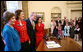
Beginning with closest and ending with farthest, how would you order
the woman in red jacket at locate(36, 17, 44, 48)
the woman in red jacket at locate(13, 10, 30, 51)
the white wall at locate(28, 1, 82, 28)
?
the woman in red jacket at locate(13, 10, 30, 51) < the woman in red jacket at locate(36, 17, 44, 48) < the white wall at locate(28, 1, 82, 28)

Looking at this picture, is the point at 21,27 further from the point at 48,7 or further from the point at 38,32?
A: the point at 48,7

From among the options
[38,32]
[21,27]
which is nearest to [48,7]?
[38,32]

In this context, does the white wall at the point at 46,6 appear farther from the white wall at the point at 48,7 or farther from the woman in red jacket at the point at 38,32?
the woman in red jacket at the point at 38,32

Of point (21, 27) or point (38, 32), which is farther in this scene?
point (38, 32)

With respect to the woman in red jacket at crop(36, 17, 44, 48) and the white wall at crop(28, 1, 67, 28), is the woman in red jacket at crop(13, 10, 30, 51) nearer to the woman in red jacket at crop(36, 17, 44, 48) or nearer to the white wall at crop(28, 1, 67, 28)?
the woman in red jacket at crop(36, 17, 44, 48)

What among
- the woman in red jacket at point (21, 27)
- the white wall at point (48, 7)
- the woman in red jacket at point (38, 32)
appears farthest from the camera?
the white wall at point (48, 7)

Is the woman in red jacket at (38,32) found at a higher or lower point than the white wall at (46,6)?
lower

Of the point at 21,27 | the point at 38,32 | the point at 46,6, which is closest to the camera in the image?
the point at 21,27

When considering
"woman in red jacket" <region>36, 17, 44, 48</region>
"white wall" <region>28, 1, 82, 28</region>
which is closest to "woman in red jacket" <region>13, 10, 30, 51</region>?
"woman in red jacket" <region>36, 17, 44, 48</region>

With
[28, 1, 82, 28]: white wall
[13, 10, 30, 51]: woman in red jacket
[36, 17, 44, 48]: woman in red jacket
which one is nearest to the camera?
[13, 10, 30, 51]: woman in red jacket

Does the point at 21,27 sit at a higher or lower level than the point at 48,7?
lower

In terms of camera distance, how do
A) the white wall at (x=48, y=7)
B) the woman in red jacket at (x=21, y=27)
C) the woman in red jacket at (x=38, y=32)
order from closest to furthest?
the woman in red jacket at (x=21, y=27), the woman in red jacket at (x=38, y=32), the white wall at (x=48, y=7)

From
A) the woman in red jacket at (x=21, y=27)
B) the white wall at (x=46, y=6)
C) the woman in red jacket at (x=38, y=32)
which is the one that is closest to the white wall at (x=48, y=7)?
the white wall at (x=46, y=6)

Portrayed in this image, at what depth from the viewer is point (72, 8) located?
791 centimetres
